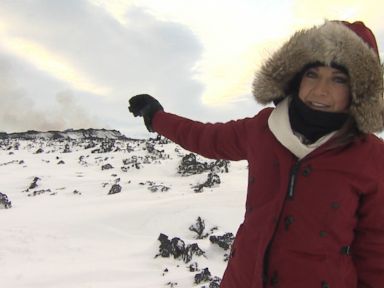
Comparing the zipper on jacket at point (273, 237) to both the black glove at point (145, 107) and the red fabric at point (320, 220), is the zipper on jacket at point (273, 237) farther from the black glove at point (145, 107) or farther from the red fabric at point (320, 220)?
the black glove at point (145, 107)

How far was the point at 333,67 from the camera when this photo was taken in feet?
6.86

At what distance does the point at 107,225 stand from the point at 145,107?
568 cm

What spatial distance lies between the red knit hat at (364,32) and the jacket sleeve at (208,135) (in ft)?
2.35

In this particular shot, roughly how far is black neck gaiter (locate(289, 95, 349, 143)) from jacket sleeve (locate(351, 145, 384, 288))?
0.25 meters

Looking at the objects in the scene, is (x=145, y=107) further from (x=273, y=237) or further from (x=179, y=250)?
(x=179, y=250)

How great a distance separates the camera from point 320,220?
1.95 meters

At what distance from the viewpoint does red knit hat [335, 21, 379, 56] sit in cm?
217

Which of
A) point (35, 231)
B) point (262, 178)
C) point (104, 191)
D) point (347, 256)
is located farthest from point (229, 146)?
point (104, 191)

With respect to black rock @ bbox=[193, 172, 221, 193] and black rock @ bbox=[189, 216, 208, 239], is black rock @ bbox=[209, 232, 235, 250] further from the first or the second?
black rock @ bbox=[193, 172, 221, 193]

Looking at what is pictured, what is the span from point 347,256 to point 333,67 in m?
0.88

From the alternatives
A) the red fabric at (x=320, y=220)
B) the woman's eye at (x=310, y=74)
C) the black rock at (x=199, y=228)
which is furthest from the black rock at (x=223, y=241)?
the woman's eye at (x=310, y=74)

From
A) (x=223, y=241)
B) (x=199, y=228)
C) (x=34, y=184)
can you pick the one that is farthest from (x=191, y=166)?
(x=223, y=241)

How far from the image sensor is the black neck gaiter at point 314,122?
206 centimetres

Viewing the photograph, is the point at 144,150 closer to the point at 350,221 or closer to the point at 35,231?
the point at 35,231
